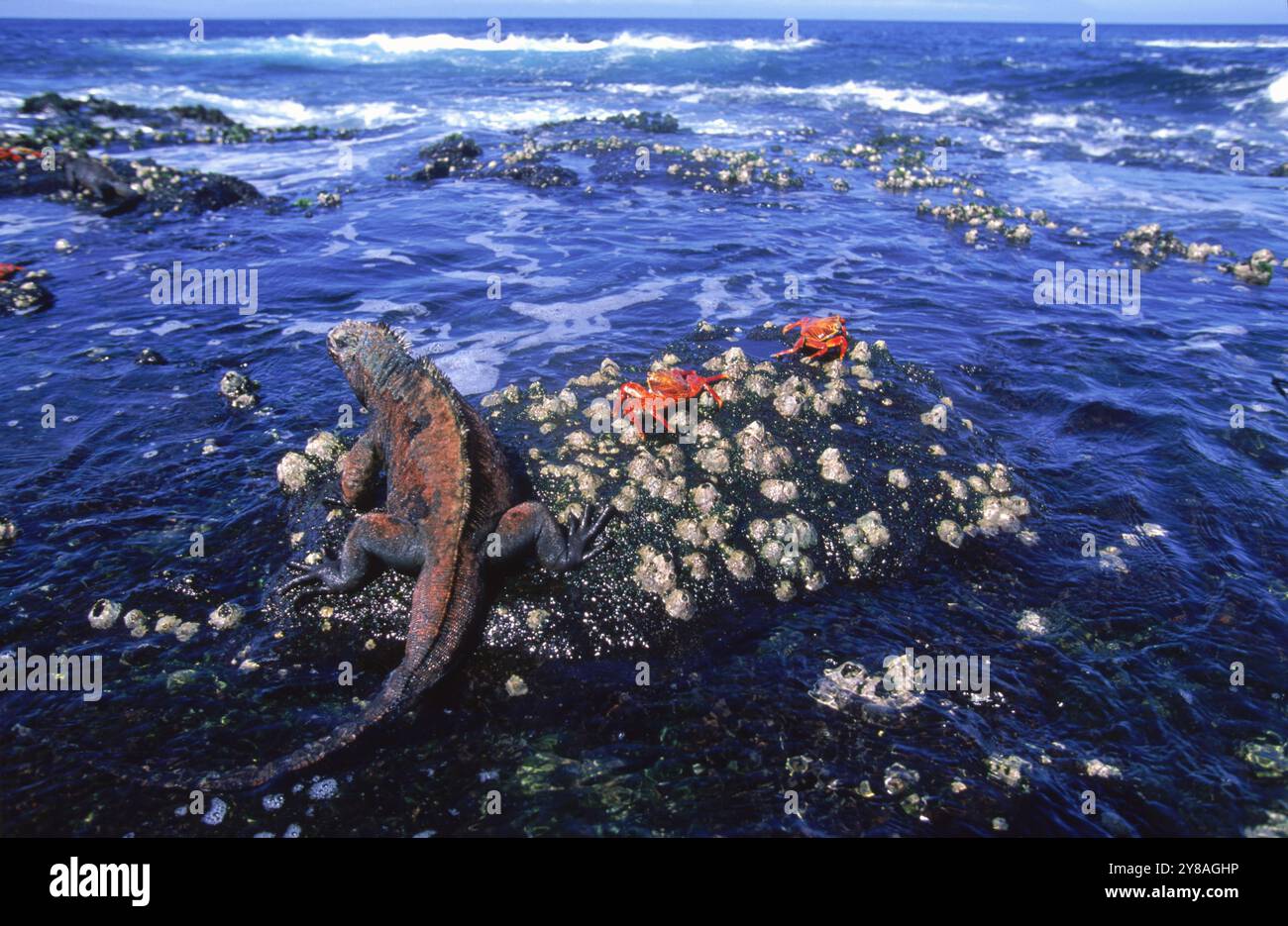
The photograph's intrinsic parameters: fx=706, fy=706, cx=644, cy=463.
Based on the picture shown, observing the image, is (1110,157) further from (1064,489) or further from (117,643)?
(117,643)

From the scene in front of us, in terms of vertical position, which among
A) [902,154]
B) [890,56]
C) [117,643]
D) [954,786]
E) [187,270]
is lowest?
[954,786]

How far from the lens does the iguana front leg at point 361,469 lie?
7.25 metres

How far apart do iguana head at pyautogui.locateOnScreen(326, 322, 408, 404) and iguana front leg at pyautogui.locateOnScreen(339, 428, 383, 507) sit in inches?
28.5

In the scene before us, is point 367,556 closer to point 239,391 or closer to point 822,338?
point 239,391

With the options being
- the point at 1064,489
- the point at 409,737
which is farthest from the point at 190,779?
the point at 1064,489

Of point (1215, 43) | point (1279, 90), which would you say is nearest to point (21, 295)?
point (1279, 90)

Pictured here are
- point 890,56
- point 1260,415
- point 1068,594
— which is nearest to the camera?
point 1068,594

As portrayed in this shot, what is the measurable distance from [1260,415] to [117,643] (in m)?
14.3

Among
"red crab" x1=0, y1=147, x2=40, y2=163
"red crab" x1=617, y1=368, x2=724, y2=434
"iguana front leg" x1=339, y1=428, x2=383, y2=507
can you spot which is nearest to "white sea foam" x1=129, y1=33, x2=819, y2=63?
"red crab" x1=0, y1=147, x2=40, y2=163

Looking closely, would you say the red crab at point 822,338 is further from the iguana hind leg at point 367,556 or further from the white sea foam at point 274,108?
the white sea foam at point 274,108

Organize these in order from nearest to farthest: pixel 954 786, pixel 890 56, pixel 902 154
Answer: pixel 954 786
pixel 902 154
pixel 890 56

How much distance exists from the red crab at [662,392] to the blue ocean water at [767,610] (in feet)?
8.11

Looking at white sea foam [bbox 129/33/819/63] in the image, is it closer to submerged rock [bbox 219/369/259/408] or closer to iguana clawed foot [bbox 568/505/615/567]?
submerged rock [bbox 219/369/259/408]

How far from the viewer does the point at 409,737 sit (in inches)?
221
